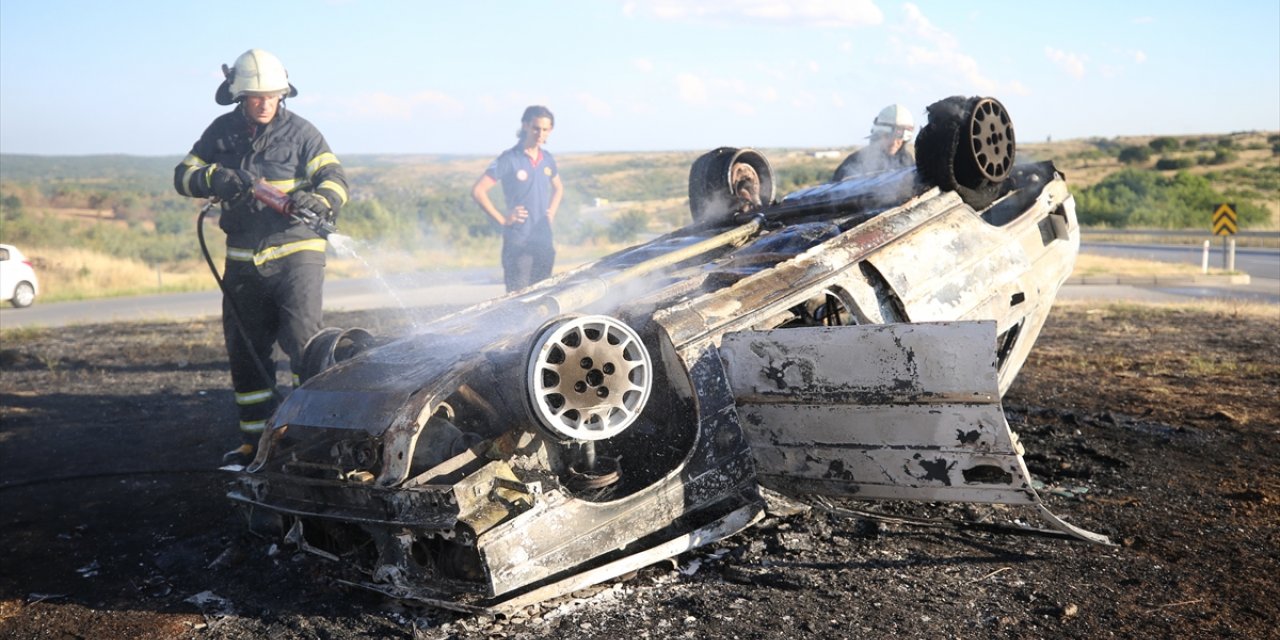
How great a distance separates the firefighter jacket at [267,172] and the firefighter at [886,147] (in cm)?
344

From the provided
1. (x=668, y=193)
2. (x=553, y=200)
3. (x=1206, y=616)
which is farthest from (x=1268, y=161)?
(x=1206, y=616)

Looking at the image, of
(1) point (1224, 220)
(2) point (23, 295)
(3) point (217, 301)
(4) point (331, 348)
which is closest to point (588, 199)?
(3) point (217, 301)

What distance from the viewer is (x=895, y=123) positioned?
26.5 feet

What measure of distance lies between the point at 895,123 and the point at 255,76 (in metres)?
4.68

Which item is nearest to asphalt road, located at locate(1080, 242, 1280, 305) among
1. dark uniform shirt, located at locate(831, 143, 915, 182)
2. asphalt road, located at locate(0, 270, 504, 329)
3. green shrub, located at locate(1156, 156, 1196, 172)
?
dark uniform shirt, located at locate(831, 143, 915, 182)

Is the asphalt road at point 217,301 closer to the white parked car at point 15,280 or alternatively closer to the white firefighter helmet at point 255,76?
the white parked car at point 15,280

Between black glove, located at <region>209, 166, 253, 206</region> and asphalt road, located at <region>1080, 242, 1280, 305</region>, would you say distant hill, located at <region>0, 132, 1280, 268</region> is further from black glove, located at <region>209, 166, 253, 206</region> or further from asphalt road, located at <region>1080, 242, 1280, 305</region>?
black glove, located at <region>209, 166, 253, 206</region>

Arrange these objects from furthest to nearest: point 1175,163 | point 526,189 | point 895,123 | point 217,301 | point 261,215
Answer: point 1175,163 → point 217,301 → point 526,189 → point 895,123 → point 261,215

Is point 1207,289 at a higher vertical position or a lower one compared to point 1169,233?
higher

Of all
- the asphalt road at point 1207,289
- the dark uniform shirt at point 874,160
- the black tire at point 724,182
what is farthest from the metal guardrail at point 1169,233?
the black tire at point 724,182

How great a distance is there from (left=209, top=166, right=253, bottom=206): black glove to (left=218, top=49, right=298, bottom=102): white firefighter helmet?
1.57 feet

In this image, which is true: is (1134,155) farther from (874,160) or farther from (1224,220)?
(874,160)

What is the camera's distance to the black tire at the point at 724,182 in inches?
250

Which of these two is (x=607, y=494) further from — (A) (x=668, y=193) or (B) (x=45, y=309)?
(A) (x=668, y=193)
